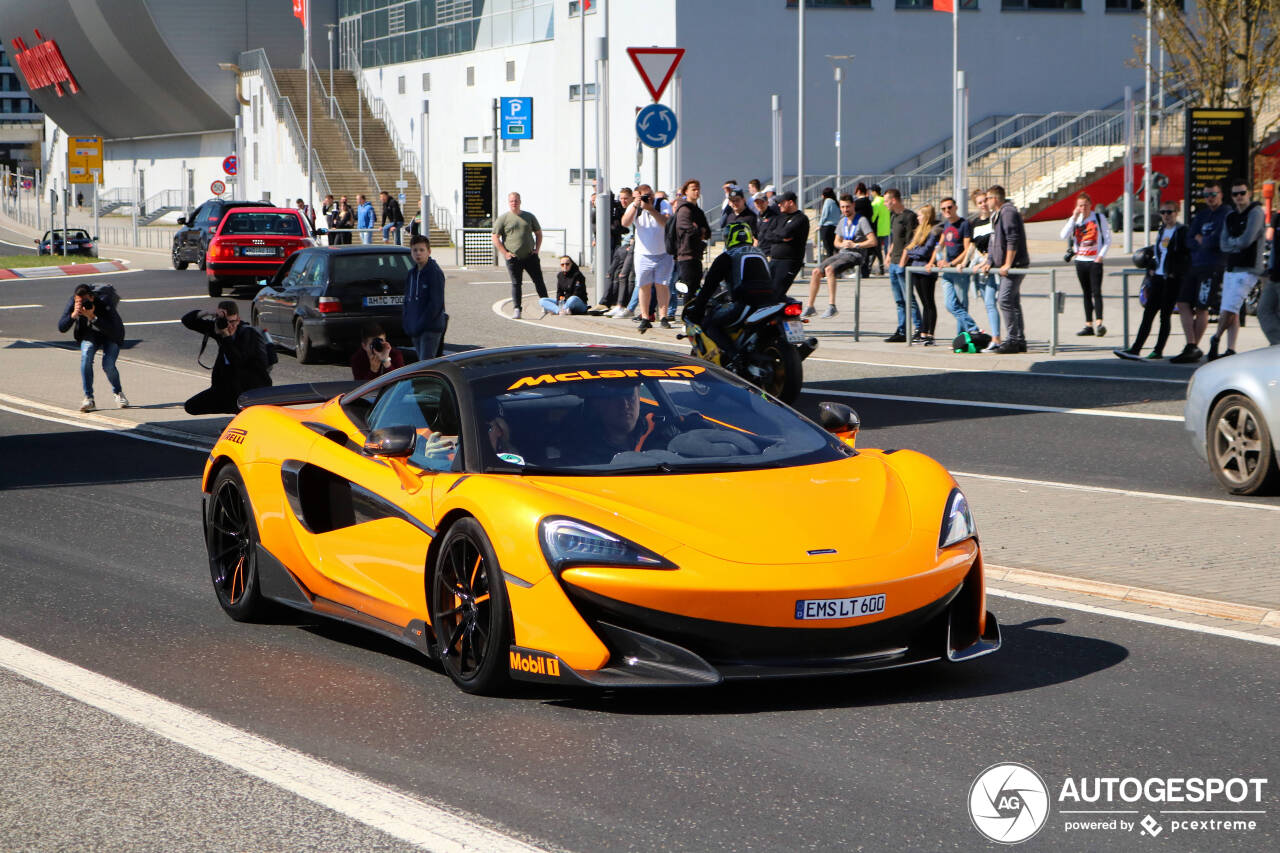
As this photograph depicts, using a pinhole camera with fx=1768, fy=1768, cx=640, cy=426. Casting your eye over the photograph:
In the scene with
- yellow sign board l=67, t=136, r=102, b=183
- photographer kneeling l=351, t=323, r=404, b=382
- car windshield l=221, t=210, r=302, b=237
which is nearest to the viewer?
photographer kneeling l=351, t=323, r=404, b=382

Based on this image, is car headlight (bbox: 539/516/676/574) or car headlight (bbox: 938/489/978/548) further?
car headlight (bbox: 938/489/978/548)

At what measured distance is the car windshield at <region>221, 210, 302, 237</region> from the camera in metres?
35.1

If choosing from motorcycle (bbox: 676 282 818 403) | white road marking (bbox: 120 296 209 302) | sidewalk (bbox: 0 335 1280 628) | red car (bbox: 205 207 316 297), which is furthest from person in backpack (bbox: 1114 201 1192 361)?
white road marking (bbox: 120 296 209 302)

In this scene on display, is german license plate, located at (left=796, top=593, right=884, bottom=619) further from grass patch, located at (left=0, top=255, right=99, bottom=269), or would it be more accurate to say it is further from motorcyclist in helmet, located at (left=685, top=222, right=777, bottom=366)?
grass patch, located at (left=0, top=255, right=99, bottom=269)

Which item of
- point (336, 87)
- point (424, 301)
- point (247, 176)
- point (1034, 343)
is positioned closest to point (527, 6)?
point (336, 87)

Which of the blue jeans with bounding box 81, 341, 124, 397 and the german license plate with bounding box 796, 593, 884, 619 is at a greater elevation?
the blue jeans with bounding box 81, 341, 124, 397

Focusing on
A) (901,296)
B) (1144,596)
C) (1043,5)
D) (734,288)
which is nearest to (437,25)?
(1043,5)

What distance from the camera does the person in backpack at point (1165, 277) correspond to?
19297mm

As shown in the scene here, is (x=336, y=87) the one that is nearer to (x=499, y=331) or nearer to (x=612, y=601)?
(x=499, y=331)

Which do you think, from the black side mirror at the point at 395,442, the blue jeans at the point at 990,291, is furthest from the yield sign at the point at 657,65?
the black side mirror at the point at 395,442

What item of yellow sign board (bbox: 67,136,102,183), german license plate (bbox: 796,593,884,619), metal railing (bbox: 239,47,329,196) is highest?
metal railing (bbox: 239,47,329,196)

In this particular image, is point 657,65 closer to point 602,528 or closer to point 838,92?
point 602,528

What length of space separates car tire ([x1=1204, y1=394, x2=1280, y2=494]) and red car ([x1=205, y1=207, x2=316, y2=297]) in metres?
24.4

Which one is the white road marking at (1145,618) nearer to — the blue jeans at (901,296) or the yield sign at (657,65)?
the yield sign at (657,65)
